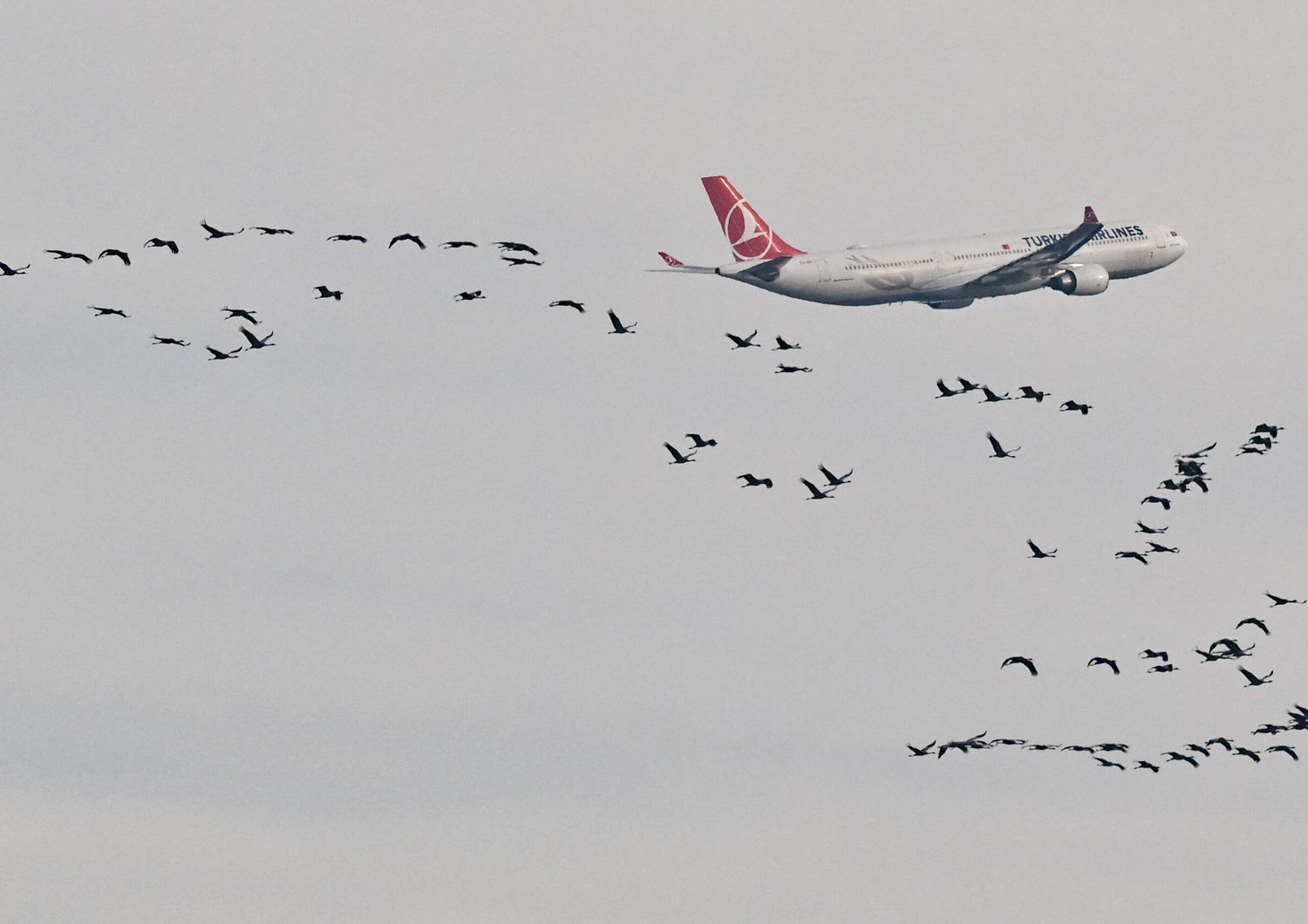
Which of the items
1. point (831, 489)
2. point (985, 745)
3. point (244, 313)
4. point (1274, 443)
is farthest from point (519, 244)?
point (1274, 443)

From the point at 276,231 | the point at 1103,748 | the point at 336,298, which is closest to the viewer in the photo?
the point at 276,231

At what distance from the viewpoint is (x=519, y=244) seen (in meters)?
150

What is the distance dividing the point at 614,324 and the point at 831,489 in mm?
25999

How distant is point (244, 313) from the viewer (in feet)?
527

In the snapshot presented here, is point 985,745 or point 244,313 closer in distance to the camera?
point 244,313

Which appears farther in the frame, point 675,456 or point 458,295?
point 675,456

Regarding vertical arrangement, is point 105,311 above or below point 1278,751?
above

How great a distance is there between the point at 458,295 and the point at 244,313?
617 inches

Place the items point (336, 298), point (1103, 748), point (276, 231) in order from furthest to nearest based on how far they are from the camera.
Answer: point (1103, 748) < point (336, 298) < point (276, 231)

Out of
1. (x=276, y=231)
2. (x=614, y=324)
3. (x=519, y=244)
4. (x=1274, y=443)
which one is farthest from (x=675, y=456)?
(x=1274, y=443)

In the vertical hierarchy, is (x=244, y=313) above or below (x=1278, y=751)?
above

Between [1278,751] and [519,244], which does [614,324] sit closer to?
[519,244]

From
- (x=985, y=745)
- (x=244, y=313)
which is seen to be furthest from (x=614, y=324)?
(x=985, y=745)

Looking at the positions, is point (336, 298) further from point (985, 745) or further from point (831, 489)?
point (985, 745)
